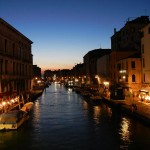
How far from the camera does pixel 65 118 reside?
4675 cm

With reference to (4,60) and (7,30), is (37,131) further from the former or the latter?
(7,30)

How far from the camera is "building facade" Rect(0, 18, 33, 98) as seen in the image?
57625mm

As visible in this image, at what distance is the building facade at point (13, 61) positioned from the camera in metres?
57.6

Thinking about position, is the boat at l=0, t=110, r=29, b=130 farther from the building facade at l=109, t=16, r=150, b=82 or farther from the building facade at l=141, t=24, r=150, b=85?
the building facade at l=109, t=16, r=150, b=82

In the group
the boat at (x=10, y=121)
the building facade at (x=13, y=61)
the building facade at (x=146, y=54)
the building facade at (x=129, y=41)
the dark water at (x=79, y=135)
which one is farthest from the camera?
the building facade at (x=129, y=41)

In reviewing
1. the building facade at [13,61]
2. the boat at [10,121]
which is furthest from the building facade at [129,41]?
the boat at [10,121]

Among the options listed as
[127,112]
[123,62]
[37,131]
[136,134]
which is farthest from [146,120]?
[123,62]

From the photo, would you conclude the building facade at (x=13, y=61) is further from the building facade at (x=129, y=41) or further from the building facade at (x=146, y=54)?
the building facade at (x=146, y=54)

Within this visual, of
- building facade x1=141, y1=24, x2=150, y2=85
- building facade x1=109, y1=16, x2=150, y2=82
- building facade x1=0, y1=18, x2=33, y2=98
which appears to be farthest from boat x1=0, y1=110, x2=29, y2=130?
building facade x1=109, y1=16, x2=150, y2=82

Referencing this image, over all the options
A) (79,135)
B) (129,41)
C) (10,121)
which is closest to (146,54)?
(129,41)

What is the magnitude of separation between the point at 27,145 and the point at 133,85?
40.2 m

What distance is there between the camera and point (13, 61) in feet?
222

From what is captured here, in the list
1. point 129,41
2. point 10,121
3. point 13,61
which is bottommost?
point 10,121

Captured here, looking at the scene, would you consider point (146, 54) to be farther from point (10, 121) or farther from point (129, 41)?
point (10, 121)
